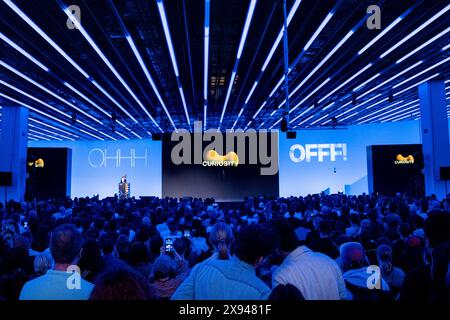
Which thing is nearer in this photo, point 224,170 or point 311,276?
point 311,276

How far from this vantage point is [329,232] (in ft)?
18.4

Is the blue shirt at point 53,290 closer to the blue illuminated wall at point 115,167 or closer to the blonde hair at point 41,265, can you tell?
the blonde hair at point 41,265

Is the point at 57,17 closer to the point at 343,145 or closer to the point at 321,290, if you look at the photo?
the point at 321,290

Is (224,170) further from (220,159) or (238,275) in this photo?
(238,275)

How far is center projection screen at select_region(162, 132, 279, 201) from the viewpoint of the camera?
23.3 metres

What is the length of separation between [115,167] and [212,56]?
16.1m

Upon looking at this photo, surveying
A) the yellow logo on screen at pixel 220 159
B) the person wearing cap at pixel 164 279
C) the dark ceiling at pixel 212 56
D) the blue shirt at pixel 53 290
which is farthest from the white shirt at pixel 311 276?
the yellow logo on screen at pixel 220 159

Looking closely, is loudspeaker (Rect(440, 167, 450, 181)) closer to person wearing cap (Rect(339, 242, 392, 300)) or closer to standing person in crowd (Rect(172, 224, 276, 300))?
person wearing cap (Rect(339, 242, 392, 300))

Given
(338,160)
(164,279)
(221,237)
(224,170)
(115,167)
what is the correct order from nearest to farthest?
(164,279) → (221,237) → (338,160) → (224,170) → (115,167)

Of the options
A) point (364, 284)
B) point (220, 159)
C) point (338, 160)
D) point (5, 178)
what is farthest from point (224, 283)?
point (338, 160)

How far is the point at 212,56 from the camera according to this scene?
36.6 feet

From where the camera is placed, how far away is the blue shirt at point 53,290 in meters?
2.22
